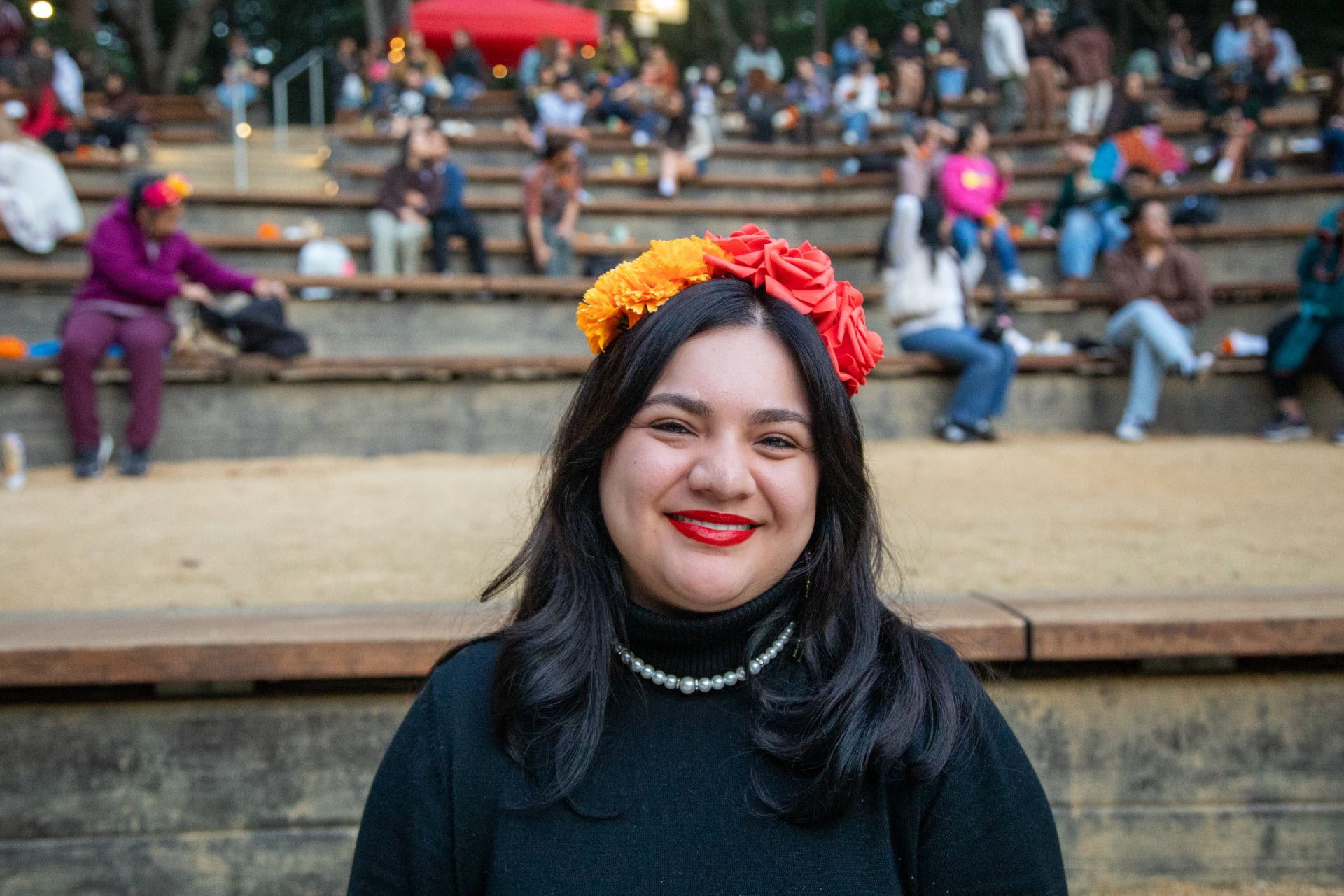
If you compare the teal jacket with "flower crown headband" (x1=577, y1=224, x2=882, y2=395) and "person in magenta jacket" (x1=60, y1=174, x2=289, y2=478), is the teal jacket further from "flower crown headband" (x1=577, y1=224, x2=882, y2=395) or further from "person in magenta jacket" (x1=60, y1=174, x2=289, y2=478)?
"person in magenta jacket" (x1=60, y1=174, x2=289, y2=478)

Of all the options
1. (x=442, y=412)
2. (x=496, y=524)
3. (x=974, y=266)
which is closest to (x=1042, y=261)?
(x=974, y=266)

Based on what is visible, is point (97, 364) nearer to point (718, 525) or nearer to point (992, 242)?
point (718, 525)

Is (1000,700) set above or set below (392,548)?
above

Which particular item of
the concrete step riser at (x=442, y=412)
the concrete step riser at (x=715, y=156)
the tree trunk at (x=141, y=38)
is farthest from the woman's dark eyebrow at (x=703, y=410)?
the tree trunk at (x=141, y=38)

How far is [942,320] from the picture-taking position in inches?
315

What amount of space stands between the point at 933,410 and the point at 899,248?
1.26 metres

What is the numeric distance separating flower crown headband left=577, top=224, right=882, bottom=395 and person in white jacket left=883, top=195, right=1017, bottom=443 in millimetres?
6065

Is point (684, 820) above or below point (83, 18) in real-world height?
below

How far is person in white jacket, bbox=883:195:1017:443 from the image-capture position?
24.7 feet

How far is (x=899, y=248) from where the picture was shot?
815 cm

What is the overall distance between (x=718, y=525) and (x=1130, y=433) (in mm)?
6784

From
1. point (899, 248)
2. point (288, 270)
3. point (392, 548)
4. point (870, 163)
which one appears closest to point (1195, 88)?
point (870, 163)

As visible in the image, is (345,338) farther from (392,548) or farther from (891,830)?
(891,830)

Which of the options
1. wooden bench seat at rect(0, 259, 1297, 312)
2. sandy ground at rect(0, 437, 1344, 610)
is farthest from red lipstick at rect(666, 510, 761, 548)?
wooden bench seat at rect(0, 259, 1297, 312)
